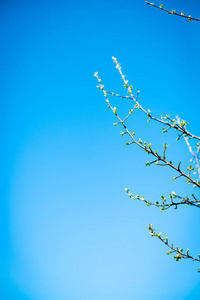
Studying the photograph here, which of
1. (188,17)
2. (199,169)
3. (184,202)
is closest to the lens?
(188,17)

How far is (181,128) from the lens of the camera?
3.03 metres

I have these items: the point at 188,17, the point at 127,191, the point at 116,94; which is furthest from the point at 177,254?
the point at 188,17

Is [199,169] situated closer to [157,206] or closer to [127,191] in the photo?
[157,206]

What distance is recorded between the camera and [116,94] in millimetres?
3145

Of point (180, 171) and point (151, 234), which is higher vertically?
point (180, 171)

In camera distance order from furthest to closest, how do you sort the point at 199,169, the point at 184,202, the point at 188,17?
the point at 199,169 < the point at 184,202 < the point at 188,17

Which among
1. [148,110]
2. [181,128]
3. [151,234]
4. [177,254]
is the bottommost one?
[177,254]

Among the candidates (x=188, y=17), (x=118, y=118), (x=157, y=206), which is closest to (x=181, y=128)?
(x=118, y=118)

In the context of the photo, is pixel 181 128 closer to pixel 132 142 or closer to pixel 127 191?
pixel 132 142

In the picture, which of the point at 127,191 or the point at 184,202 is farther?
the point at 127,191

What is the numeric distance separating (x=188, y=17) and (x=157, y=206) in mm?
2575

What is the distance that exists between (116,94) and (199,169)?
1708mm

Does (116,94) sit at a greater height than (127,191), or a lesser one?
greater

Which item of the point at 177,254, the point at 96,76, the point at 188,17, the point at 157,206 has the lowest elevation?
the point at 177,254
